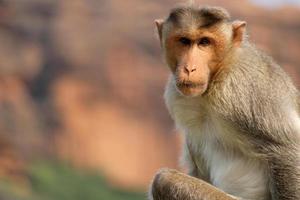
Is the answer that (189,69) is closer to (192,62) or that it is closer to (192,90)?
(192,62)

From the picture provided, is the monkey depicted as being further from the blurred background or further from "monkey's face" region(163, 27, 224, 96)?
the blurred background

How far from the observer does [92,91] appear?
41.6 meters

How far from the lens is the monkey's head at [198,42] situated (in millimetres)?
8336

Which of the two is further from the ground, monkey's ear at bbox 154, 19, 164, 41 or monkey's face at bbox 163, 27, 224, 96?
monkey's ear at bbox 154, 19, 164, 41

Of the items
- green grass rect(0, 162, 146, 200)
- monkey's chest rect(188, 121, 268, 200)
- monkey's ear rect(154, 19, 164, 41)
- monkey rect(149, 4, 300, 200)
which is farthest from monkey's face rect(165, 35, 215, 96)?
green grass rect(0, 162, 146, 200)

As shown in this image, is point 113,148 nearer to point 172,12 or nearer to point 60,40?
point 60,40

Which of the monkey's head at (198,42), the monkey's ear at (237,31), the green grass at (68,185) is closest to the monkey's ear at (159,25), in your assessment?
the monkey's head at (198,42)

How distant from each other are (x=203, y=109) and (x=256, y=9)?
114ft

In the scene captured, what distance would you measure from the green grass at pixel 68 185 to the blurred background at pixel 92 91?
54 millimetres

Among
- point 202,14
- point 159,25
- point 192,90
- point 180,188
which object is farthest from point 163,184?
point 202,14

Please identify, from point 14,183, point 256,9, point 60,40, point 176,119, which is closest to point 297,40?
point 256,9

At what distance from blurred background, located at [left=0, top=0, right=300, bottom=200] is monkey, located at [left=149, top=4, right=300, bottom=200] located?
3116 centimetres

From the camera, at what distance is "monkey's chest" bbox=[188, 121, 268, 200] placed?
8781mm

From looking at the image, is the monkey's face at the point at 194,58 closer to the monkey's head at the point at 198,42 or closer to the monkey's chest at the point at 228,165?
the monkey's head at the point at 198,42
